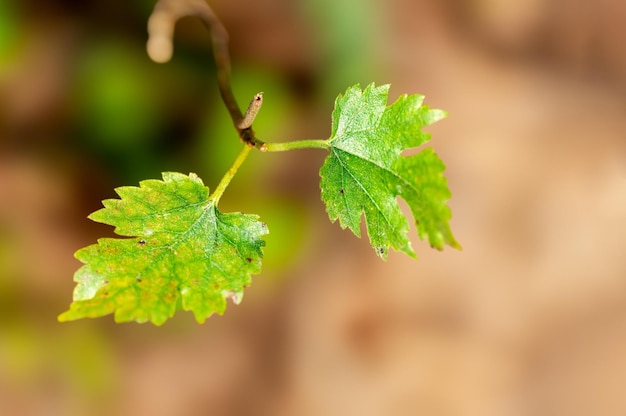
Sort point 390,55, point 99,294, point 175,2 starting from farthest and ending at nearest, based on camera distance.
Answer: point 390,55
point 175,2
point 99,294

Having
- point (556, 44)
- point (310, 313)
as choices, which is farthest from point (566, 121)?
point (310, 313)

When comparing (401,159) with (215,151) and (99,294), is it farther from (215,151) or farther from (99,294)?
(215,151)

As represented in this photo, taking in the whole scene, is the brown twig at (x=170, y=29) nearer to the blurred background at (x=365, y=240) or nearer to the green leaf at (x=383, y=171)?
the green leaf at (x=383, y=171)

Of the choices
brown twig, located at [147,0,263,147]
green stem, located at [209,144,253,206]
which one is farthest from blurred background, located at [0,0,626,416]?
green stem, located at [209,144,253,206]

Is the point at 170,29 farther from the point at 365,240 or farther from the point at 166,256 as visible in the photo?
the point at 365,240

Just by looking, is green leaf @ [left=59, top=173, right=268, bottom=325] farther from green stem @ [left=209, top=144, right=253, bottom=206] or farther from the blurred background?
the blurred background

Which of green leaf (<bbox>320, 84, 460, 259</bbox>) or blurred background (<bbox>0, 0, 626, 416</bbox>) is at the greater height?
blurred background (<bbox>0, 0, 626, 416</bbox>)
